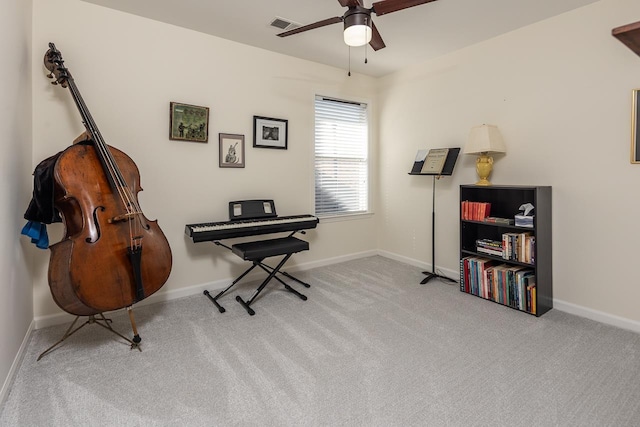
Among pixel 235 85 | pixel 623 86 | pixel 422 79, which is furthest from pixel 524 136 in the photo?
pixel 235 85

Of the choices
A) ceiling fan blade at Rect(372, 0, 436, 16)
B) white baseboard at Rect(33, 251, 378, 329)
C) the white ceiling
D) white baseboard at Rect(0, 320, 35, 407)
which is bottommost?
white baseboard at Rect(0, 320, 35, 407)

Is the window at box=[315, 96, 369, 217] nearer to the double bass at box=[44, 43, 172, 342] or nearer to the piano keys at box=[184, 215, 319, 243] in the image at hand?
the piano keys at box=[184, 215, 319, 243]

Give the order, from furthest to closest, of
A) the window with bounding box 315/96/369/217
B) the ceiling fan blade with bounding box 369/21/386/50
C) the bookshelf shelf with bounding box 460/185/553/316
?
the window with bounding box 315/96/369/217 → the bookshelf shelf with bounding box 460/185/553/316 → the ceiling fan blade with bounding box 369/21/386/50

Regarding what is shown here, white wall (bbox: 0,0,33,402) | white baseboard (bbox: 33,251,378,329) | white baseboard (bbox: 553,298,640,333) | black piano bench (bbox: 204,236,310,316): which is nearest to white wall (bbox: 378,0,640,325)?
white baseboard (bbox: 553,298,640,333)

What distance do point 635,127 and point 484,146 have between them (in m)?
1.00

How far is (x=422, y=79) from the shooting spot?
3.90 metres

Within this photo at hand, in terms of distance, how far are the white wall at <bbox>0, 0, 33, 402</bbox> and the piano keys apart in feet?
3.61

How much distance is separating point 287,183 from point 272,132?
0.60 metres

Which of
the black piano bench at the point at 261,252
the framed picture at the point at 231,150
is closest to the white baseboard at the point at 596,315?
the black piano bench at the point at 261,252

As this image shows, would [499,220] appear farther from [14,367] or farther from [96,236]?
[14,367]

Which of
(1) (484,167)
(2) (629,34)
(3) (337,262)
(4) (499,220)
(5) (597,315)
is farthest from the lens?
(3) (337,262)

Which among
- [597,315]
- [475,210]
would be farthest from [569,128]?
[597,315]

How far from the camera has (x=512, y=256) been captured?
2846mm

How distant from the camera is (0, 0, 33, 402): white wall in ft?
5.69
